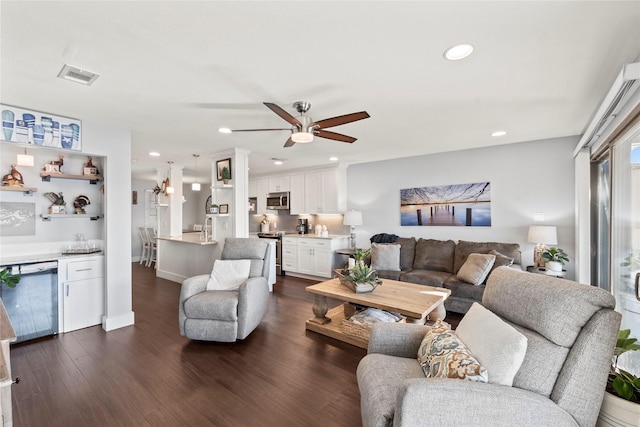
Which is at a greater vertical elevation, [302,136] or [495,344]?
[302,136]

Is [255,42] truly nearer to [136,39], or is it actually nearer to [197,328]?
[136,39]

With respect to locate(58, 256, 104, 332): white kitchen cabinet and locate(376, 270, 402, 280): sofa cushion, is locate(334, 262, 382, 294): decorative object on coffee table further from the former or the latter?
locate(58, 256, 104, 332): white kitchen cabinet

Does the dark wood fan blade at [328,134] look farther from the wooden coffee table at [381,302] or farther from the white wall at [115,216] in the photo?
the white wall at [115,216]

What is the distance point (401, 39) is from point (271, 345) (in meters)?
2.81

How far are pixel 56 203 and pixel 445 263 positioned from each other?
5.27 metres

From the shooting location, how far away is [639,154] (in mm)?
2152

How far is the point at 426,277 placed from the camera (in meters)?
3.89

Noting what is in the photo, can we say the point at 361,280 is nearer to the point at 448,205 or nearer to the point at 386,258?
the point at 386,258

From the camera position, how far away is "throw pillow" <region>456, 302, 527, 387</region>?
1.20 m

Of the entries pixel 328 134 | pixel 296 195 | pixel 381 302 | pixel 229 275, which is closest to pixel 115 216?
pixel 229 275

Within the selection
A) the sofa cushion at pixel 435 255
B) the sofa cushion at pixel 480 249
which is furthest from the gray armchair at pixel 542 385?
the sofa cushion at pixel 435 255

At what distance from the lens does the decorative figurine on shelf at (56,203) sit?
3.22 meters

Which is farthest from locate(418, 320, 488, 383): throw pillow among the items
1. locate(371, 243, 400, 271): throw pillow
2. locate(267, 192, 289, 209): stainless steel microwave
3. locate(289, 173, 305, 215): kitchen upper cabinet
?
locate(267, 192, 289, 209): stainless steel microwave

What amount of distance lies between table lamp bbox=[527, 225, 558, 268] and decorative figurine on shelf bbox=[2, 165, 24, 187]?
245 inches
